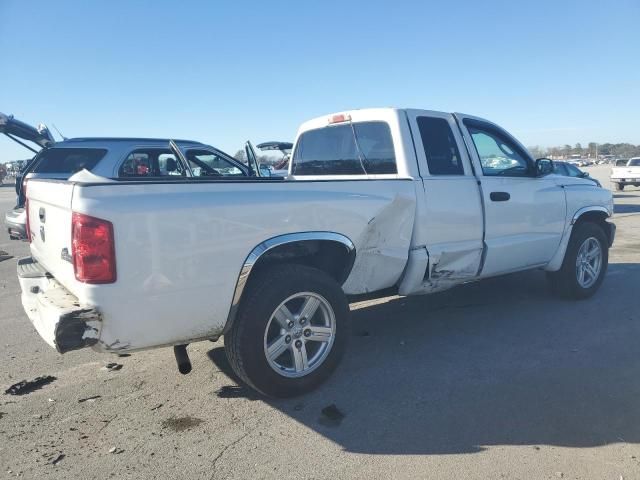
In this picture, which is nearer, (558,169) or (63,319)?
(63,319)

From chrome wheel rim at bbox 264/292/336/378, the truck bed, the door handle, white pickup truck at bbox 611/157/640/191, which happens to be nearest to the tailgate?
the truck bed

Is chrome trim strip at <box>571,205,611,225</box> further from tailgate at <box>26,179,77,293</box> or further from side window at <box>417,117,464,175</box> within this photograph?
tailgate at <box>26,179,77,293</box>

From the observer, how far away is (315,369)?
3754mm

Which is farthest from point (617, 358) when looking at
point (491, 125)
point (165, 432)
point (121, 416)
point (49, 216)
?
point (49, 216)

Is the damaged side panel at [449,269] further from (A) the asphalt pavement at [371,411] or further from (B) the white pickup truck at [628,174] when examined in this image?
(B) the white pickup truck at [628,174]

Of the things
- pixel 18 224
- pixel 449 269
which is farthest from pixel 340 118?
pixel 18 224

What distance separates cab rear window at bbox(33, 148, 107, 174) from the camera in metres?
8.28

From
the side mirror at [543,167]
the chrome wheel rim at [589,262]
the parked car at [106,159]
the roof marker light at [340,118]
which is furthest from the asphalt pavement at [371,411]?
the parked car at [106,159]

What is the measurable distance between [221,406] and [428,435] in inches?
55.0

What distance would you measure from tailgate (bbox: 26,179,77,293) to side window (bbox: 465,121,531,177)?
11.8 ft

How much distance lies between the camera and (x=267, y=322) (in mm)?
3463

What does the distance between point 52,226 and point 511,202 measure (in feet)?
13.0

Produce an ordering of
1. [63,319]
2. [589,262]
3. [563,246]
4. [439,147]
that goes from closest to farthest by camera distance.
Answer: [63,319] < [439,147] < [563,246] < [589,262]

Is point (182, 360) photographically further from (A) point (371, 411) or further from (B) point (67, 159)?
(B) point (67, 159)
